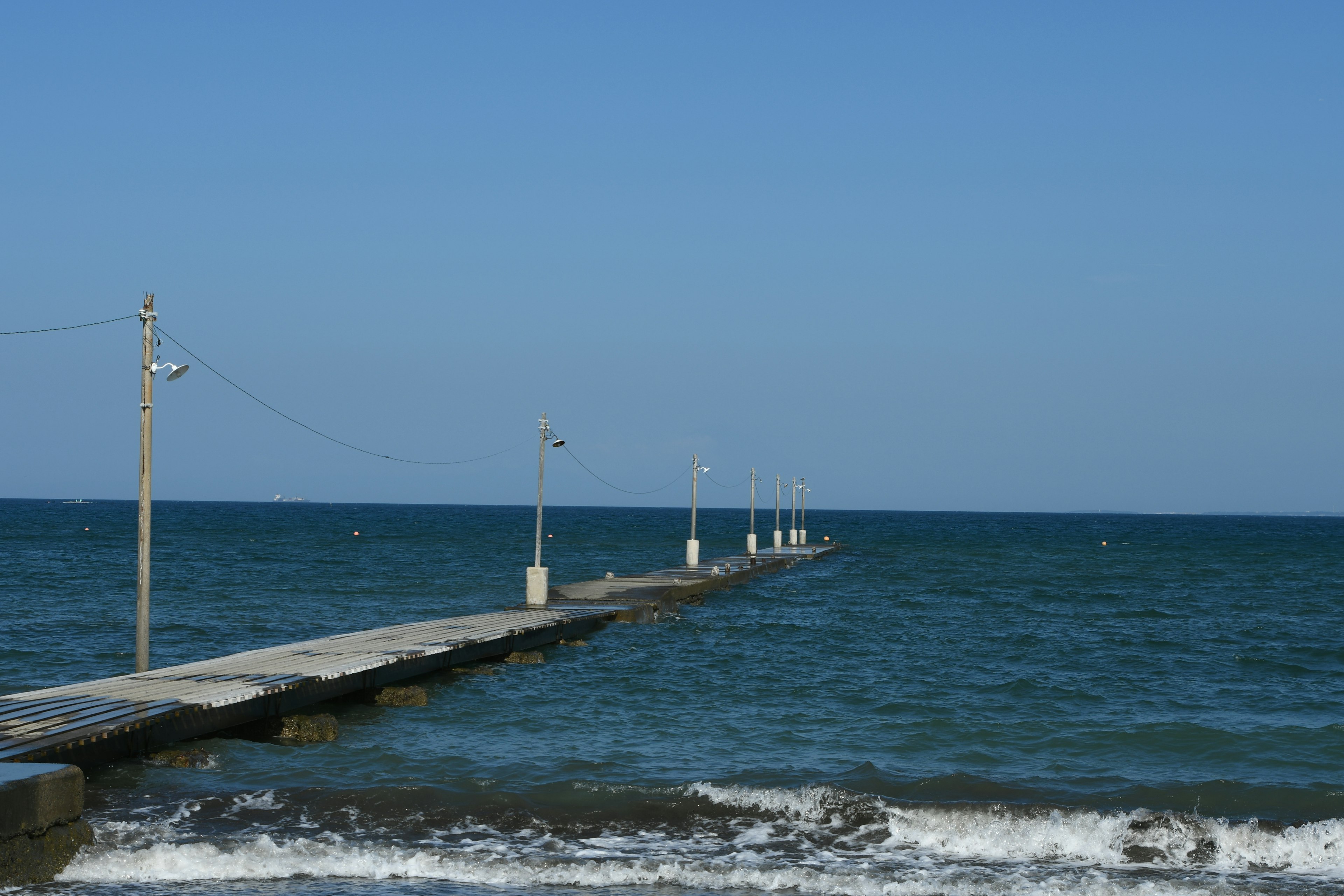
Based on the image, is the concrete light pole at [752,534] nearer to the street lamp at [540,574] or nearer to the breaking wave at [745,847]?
the street lamp at [540,574]

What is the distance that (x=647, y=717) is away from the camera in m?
19.7

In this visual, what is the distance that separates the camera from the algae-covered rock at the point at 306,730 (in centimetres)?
1706

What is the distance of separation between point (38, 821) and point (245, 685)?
7.35m

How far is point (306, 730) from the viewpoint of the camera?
1708 centimetres

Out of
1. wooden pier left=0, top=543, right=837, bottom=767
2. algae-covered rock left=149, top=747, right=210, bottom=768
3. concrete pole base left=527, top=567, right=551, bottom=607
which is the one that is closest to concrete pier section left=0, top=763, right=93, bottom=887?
wooden pier left=0, top=543, right=837, bottom=767

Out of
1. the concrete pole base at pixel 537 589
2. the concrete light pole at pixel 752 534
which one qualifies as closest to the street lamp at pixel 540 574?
the concrete pole base at pixel 537 589

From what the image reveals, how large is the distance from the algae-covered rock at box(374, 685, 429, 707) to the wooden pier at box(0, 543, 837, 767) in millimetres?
280

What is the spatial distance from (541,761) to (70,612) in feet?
87.0

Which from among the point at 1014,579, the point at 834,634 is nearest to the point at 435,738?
the point at 834,634

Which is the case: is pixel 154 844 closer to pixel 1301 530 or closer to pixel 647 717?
pixel 647 717

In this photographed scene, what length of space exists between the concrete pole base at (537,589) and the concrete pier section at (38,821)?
2168cm

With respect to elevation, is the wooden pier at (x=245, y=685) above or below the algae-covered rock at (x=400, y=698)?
above

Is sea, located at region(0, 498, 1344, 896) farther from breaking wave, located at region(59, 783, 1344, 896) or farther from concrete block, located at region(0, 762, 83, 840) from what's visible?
concrete block, located at region(0, 762, 83, 840)

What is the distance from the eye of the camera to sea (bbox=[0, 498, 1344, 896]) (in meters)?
11.3
